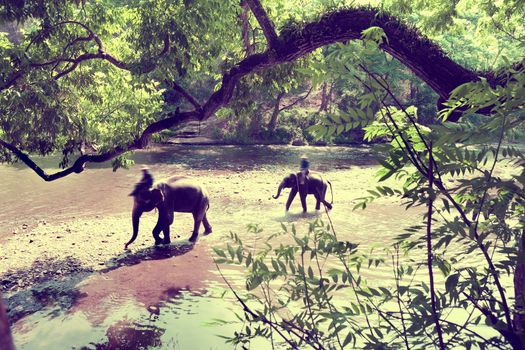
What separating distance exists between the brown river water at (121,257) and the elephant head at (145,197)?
727 mm

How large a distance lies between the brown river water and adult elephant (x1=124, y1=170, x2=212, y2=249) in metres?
0.49

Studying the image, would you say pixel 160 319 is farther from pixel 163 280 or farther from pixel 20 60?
pixel 20 60

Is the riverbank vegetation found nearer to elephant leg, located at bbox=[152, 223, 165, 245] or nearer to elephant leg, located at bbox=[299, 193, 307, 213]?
elephant leg, located at bbox=[152, 223, 165, 245]

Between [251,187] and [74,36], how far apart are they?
9.68m

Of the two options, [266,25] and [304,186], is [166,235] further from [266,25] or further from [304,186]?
[266,25]

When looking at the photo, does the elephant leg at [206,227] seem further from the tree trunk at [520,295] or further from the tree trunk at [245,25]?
the tree trunk at [520,295]

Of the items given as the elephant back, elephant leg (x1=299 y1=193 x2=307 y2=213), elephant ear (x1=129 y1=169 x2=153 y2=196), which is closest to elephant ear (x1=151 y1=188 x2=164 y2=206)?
elephant ear (x1=129 y1=169 x2=153 y2=196)

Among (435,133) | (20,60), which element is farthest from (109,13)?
(435,133)

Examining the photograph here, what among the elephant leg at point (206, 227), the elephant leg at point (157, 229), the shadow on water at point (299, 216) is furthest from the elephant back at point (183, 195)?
the shadow on water at point (299, 216)

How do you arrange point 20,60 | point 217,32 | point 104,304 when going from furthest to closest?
point 217,32, point 20,60, point 104,304

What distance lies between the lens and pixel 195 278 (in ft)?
28.1

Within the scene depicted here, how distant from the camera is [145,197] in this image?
1013 cm

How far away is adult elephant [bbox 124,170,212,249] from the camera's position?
33.3 ft

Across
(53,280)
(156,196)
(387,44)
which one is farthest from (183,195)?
(387,44)
